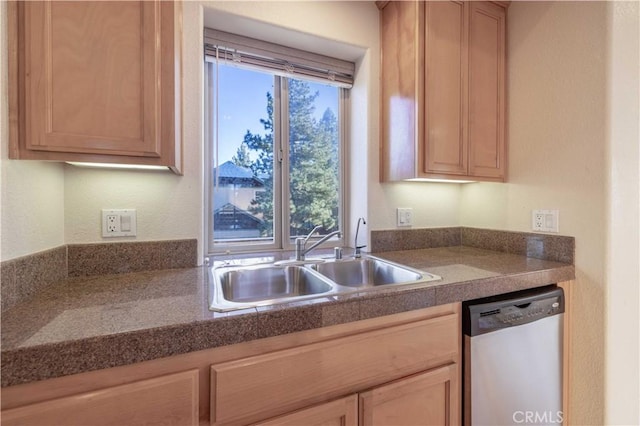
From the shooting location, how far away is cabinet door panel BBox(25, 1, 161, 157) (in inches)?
33.2

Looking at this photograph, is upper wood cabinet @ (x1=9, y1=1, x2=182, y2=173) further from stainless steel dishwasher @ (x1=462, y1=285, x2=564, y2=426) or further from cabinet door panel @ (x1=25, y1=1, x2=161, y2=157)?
stainless steel dishwasher @ (x1=462, y1=285, x2=564, y2=426)

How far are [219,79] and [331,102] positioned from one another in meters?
0.69

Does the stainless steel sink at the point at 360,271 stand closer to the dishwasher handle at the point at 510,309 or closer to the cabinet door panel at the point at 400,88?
the dishwasher handle at the point at 510,309

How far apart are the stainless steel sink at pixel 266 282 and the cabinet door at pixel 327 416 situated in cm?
40

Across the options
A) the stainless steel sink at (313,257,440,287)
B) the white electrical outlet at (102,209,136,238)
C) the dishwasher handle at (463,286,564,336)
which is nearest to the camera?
the dishwasher handle at (463,286,564,336)

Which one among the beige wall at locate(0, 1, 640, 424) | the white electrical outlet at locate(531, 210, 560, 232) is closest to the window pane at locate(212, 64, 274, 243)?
the beige wall at locate(0, 1, 640, 424)

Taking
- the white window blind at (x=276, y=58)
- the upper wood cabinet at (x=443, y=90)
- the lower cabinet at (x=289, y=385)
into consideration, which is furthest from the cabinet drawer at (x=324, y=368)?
the white window blind at (x=276, y=58)

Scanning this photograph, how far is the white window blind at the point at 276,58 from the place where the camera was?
152cm

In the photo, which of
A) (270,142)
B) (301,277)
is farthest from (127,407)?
(270,142)

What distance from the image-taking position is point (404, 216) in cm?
182

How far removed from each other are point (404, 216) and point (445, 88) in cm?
74

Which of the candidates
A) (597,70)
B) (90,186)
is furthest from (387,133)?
(90,186)

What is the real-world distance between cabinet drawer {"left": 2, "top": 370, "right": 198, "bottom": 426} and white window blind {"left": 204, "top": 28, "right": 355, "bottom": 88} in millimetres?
1464

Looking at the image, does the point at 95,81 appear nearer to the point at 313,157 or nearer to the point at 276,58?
the point at 276,58
